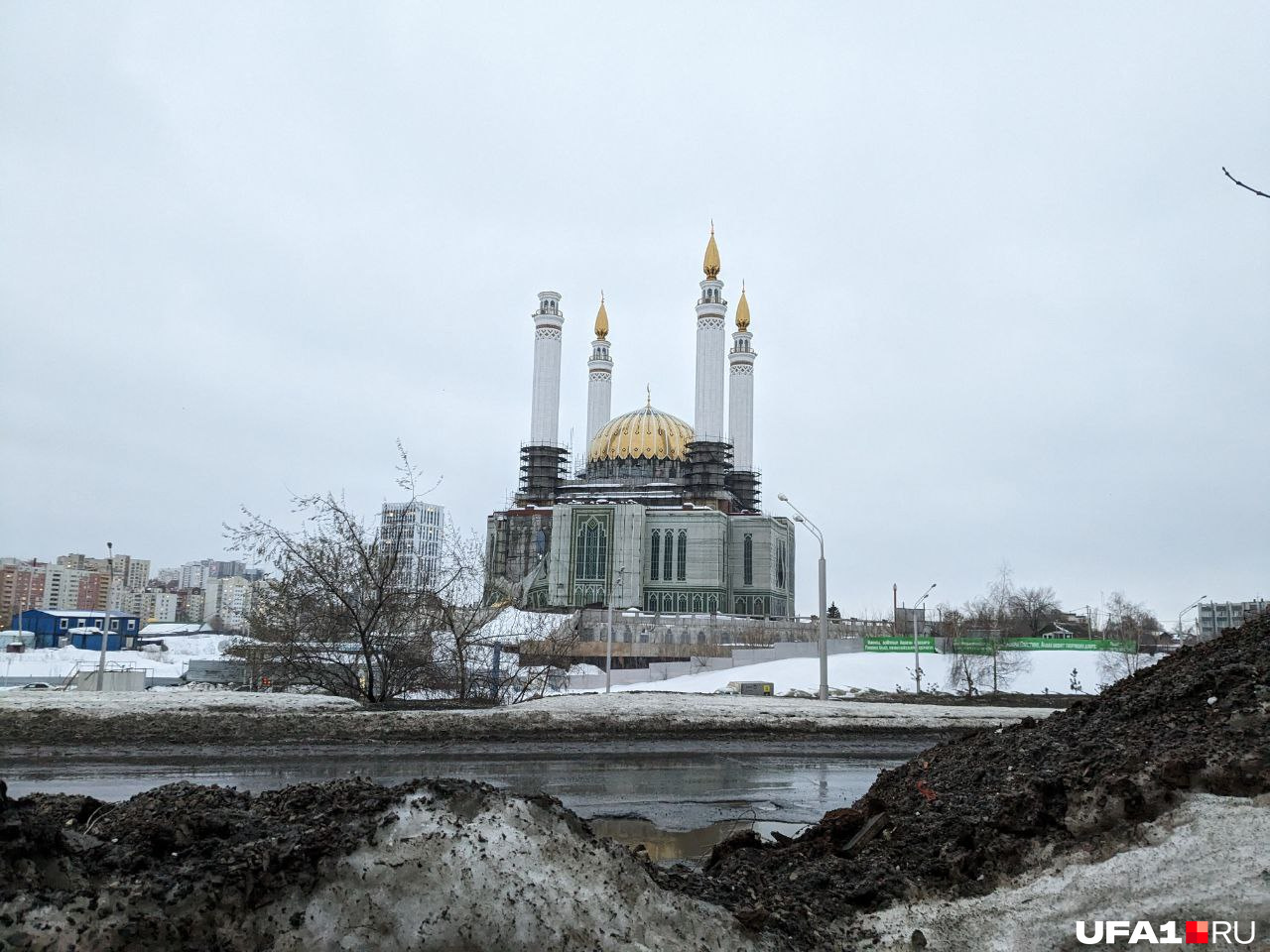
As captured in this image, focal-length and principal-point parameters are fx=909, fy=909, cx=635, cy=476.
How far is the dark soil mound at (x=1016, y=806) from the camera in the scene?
13.7ft

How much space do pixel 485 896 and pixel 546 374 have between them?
226 ft

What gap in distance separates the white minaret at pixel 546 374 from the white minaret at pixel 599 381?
5.96 metres

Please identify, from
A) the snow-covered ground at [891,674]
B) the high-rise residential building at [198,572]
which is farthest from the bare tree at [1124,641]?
the high-rise residential building at [198,572]

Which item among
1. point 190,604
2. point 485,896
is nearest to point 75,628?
point 485,896

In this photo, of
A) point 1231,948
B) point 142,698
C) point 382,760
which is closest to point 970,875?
point 1231,948

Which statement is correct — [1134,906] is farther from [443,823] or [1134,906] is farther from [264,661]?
[264,661]

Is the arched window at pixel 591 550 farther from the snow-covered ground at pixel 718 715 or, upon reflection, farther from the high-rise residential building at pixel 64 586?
the high-rise residential building at pixel 64 586

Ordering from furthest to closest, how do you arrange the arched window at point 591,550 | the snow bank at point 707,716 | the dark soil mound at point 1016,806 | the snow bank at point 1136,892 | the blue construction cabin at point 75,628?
the arched window at point 591,550, the blue construction cabin at point 75,628, the snow bank at point 707,716, the dark soil mound at point 1016,806, the snow bank at point 1136,892

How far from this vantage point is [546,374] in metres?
71.3

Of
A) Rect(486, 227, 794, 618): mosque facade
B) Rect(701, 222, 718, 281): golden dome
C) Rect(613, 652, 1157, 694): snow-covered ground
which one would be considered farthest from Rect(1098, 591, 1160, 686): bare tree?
Rect(701, 222, 718, 281): golden dome

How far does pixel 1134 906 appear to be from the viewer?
367 cm

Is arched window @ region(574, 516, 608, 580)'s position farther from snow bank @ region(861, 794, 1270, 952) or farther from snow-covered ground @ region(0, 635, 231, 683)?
snow bank @ region(861, 794, 1270, 952)

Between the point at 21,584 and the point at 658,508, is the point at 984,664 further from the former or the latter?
the point at 21,584

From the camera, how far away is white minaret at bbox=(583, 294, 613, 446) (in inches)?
3073
